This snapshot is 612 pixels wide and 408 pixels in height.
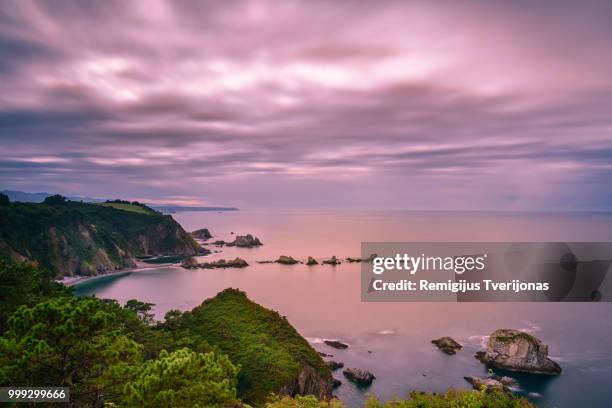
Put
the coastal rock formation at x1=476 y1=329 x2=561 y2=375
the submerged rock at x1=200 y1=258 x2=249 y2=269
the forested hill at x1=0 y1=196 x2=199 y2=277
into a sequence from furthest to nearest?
the submerged rock at x1=200 y1=258 x2=249 y2=269 < the forested hill at x1=0 y1=196 x2=199 y2=277 < the coastal rock formation at x1=476 y1=329 x2=561 y2=375

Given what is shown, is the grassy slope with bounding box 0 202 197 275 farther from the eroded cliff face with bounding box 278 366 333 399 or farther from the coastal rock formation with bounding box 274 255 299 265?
the eroded cliff face with bounding box 278 366 333 399

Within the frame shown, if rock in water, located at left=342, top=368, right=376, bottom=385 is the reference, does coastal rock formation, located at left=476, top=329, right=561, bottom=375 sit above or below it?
above

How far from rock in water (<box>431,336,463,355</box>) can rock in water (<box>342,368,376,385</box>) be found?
2161 cm

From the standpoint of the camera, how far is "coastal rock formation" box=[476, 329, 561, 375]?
67.1 meters

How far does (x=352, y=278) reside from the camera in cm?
15762

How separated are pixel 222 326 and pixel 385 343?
3988 cm

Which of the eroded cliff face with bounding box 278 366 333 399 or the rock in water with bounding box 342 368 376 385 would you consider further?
the rock in water with bounding box 342 368 376 385

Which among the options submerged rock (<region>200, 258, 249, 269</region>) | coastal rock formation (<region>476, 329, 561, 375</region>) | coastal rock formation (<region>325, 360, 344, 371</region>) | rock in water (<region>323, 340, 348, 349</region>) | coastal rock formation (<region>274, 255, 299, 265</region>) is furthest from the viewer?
coastal rock formation (<region>274, 255, 299, 265</region>)

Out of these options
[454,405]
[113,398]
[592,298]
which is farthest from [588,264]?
[113,398]

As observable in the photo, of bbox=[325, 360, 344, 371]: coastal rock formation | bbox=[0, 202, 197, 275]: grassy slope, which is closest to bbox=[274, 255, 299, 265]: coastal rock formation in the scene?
bbox=[0, 202, 197, 275]: grassy slope

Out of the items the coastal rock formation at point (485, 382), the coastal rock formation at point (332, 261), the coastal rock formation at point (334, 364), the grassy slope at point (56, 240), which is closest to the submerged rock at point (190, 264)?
the grassy slope at point (56, 240)

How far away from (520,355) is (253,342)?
48.4 meters

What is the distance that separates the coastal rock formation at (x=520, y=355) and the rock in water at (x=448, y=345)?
8086 millimetres

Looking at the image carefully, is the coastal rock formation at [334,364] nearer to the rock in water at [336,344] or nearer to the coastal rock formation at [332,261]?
the rock in water at [336,344]
